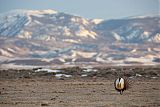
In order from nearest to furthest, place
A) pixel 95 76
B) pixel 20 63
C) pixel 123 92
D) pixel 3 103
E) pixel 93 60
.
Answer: pixel 3 103
pixel 123 92
pixel 95 76
pixel 20 63
pixel 93 60

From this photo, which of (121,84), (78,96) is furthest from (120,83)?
(78,96)

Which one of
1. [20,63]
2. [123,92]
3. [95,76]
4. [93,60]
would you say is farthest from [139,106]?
[93,60]

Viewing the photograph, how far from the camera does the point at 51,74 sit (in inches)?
2172

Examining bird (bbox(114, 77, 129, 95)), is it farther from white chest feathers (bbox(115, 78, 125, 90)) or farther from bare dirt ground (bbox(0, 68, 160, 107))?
bare dirt ground (bbox(0, 68, 160, 107))

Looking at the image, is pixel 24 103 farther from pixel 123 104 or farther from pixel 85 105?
pixel 123 104

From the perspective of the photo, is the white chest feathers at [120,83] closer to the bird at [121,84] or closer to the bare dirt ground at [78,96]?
the bird at [121,84]

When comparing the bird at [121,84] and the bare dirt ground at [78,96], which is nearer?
the bare dirt ground at [78,96]

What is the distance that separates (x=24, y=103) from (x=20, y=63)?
161 meters

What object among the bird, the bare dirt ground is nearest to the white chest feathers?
the bird

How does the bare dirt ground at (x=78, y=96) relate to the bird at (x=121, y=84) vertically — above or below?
below

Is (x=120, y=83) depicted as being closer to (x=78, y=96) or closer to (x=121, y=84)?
(x=121, y=84)

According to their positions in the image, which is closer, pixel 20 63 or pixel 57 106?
pixel 57 106

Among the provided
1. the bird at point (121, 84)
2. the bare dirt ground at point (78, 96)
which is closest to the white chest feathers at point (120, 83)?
the bird at point (121, 84)

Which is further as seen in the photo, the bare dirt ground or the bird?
the bird
